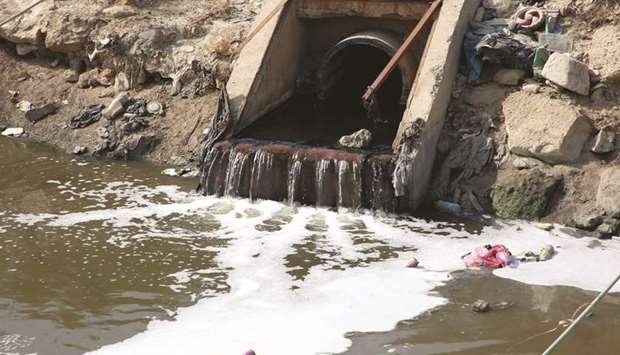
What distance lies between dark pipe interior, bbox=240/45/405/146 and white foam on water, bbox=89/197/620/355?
151 cm

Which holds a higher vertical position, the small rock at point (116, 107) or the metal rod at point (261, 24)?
the metal rod at point (261, 24)

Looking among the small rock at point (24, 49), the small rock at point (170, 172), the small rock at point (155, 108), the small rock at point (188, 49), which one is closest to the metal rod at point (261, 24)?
the small rock at point (188, 49)

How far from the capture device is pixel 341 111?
411 inches

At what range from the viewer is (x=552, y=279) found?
6.33 m

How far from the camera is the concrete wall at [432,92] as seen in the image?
7863 mm

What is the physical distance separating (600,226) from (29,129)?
7987 millimetres

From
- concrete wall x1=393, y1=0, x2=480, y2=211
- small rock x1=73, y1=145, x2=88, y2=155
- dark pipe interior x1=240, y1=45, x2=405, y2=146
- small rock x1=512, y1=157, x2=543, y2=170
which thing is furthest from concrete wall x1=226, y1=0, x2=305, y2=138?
small rock x1=512, y1=157, x2=543, y2=170

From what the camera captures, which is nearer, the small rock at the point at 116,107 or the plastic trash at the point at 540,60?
the plastic trash at the point at 540,60

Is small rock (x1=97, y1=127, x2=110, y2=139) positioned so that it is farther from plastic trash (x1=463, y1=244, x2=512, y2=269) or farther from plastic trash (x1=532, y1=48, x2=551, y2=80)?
plastic trash (x1=532, y1=48, x2=551, y2=80)

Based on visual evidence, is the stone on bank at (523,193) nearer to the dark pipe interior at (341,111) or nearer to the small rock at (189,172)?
the dark pipe interior at (341,111)

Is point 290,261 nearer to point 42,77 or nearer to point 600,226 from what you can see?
point 600,226

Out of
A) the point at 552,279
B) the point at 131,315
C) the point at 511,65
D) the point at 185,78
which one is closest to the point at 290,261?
the point at 131,315

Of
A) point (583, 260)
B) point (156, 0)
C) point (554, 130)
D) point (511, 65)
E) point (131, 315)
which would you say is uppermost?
point (156, 0)

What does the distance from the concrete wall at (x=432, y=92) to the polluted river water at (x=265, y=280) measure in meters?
0.53
